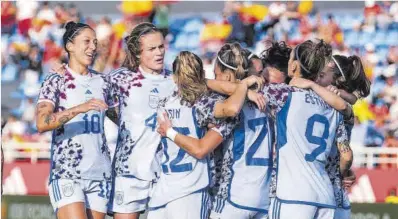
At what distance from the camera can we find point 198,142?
8.21 metres

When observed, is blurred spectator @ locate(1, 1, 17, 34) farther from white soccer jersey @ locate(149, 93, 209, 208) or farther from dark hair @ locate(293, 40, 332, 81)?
dark hair @ locate(293, 40, 332, 81)

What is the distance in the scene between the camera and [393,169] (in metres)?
15.9

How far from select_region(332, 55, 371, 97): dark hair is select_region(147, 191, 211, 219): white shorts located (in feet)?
5.12

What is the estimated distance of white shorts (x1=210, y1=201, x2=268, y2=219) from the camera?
339 inches

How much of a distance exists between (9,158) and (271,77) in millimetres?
9044

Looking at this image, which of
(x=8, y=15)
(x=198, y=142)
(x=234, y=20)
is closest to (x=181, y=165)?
(x=198, y=142)

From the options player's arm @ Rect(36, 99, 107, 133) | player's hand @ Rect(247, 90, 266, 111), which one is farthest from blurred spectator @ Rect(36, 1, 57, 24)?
player's hand @ Rect(247, 90, 266, 111)

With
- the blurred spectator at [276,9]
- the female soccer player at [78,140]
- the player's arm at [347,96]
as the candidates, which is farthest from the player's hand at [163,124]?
the blurred spectator at [276,9]

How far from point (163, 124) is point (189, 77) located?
424 millimetres

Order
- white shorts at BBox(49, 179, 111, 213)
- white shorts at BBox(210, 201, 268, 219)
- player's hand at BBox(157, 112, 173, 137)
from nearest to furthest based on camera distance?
player's hand at BBox(157, 112, 173, 137) < white shorts at BBox(210, 201, 268, 219) < white shorts at BBox(49, 179, 111, 213)

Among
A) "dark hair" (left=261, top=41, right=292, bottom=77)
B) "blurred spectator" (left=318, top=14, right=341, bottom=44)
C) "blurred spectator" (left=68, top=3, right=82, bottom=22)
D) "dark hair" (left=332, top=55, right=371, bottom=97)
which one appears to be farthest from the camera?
"blurred spectator" (left=68, top=3, right=82, bottom=22)

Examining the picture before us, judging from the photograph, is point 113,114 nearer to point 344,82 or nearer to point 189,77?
point 189,77

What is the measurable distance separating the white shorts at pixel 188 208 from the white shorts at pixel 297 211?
1.89ft

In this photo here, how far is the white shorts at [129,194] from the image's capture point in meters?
9.02
